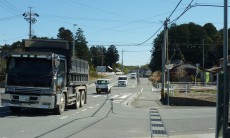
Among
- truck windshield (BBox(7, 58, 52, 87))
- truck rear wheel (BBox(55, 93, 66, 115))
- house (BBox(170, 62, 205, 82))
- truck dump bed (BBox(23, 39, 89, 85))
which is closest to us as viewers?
truck windshield (BBox(7, 58, 52, 87))

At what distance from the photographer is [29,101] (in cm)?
2155

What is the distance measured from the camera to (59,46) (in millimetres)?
24625

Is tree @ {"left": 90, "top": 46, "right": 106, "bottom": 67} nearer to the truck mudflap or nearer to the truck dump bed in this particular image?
the truck dump bed

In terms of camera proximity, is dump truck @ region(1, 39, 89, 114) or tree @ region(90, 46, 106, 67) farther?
tree @ region(90, 46, 106, 67)

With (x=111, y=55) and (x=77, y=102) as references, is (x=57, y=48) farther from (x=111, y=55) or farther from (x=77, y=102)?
(x=111, y=55)

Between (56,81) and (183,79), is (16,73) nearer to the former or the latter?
(56,81)

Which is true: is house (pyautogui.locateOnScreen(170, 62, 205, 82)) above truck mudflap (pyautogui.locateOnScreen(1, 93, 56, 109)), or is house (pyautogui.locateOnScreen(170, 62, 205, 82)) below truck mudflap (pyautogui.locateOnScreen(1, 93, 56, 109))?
above

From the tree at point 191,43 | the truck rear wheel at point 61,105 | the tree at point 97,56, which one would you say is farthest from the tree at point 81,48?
the truck rear wheel at point 61,105

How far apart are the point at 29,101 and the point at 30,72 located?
4.40ft

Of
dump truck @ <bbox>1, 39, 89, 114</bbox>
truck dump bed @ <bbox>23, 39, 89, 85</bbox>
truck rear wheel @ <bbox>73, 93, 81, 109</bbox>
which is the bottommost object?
truck rear wheel @ <bbox>73, 93, 81, 109</bbox>

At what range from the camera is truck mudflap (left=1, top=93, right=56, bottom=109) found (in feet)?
70.2

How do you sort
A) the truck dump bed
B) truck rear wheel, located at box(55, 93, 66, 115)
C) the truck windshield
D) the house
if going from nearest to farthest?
the truck windshield
truck rear wheel, located at box(55, 93, 66, 115)
the truck dump bed
the house

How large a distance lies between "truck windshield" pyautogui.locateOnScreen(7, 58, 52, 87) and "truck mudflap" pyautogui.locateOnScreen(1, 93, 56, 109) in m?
0.56

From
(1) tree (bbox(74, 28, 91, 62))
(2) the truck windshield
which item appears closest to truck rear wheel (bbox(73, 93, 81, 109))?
(2) the truck windshield
